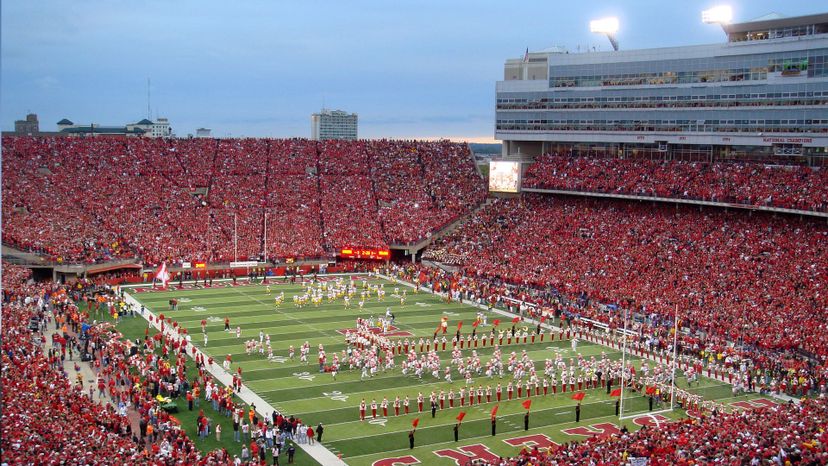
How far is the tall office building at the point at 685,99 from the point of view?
42.1 m

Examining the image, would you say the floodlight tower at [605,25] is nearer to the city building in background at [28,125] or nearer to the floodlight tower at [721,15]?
the floodlight tower at [721,15]

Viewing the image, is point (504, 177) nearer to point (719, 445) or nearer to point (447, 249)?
point (447, 249)

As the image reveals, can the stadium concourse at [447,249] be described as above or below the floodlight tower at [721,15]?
below

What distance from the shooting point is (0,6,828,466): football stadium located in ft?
67.4

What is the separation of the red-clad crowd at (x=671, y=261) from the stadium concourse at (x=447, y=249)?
0.12 m

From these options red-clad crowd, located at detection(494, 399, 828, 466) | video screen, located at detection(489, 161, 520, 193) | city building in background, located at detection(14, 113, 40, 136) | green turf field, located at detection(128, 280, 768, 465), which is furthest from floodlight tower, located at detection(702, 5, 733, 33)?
city building in background, located at detection(14, 113, 40, 136)

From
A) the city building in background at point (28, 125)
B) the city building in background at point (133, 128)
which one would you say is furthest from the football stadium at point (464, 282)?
the city building in background at point (133, 128)

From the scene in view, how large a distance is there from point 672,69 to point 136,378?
119ft

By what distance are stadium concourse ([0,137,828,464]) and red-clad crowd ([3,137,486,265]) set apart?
16cm

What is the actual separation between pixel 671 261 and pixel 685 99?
12576 mm

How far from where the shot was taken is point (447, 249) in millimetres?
50500

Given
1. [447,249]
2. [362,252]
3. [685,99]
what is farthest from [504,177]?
[685,99]

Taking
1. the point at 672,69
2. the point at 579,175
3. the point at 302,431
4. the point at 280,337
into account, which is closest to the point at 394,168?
the point at 579,175

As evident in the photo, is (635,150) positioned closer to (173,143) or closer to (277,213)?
(277,213)
